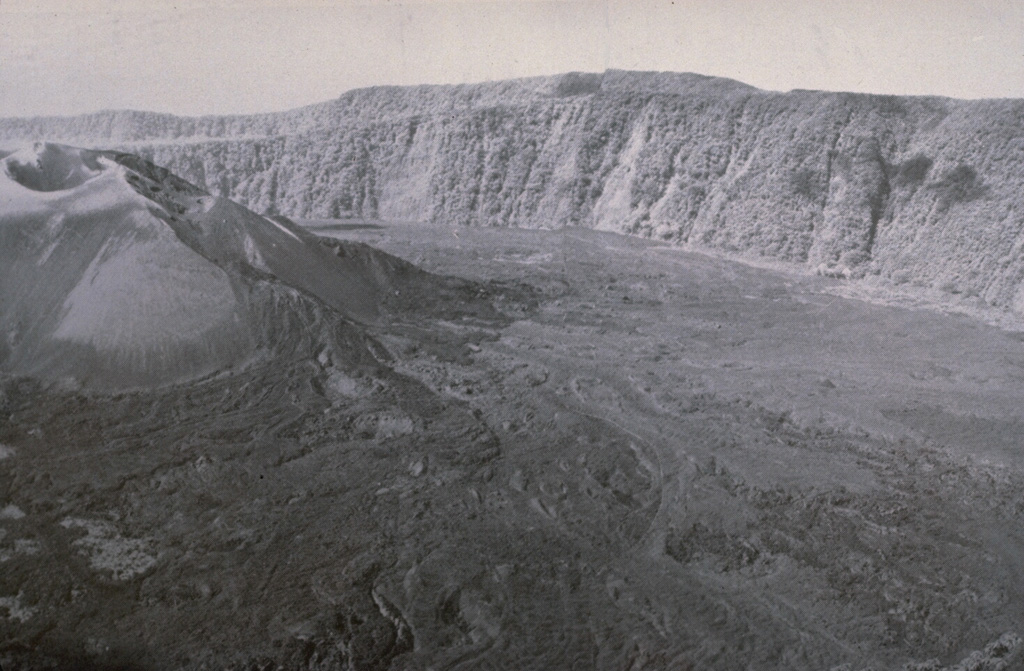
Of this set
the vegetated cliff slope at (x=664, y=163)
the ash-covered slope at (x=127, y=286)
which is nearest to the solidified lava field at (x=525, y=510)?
the ash-covered slope at (x=127, y=286)

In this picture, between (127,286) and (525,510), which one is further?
(127,286)

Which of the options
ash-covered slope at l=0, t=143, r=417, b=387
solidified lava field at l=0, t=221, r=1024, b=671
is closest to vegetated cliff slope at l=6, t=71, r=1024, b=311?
ash-covered slope at l=0, t=143, r=417, b=387

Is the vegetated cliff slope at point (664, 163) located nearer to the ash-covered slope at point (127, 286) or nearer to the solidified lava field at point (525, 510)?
the ash-covered slope at point (127, 286)

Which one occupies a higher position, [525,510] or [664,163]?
[664,163]

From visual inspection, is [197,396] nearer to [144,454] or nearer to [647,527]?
[144,454]

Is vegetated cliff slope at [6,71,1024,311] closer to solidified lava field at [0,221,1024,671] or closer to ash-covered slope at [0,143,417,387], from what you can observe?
ash-covered slope at [0,143,417,387]

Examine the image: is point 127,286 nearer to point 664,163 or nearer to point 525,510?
point 525,510

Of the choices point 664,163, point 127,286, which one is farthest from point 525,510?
point 664,163
